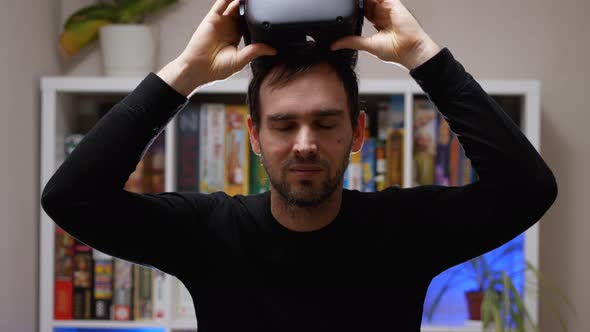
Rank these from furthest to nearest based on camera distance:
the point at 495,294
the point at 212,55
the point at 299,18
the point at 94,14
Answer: the point at 94,14
the point at 495,294
the point at 212,55
the point at 299,18

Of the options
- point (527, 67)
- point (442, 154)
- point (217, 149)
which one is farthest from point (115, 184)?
point (527, 67)

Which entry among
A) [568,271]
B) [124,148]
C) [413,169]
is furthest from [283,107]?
[568,271]

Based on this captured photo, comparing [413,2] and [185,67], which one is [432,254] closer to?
[185,67]

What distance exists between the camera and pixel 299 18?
3.24 feet

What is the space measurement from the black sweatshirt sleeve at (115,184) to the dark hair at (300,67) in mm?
Result: 157

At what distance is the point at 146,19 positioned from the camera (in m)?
2.48

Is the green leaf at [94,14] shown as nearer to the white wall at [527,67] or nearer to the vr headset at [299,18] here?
the white wall at [527,67]

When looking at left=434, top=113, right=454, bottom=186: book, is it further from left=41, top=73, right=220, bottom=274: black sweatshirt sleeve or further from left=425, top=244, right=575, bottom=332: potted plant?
left=41, top=73, right=220, bottom=274: black sweatshirt sleeve

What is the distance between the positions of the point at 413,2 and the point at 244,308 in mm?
1688

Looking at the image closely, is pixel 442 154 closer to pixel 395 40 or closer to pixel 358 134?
pixel 358 134

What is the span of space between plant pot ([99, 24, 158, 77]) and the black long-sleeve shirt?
1311 mm

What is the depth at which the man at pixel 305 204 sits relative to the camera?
1.04m

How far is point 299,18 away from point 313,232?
1.17ft

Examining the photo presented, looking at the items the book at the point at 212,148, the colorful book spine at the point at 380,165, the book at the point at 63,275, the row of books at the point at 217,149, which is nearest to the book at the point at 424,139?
the colorful book spine at the point at 380,165
